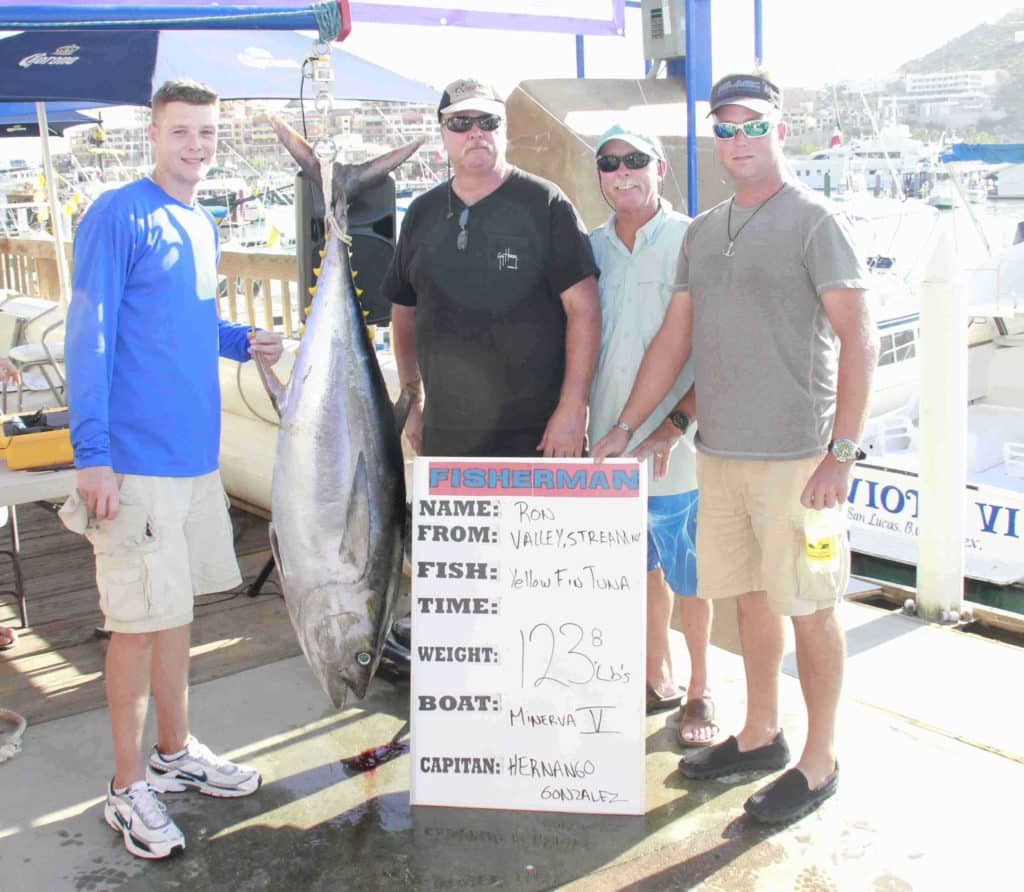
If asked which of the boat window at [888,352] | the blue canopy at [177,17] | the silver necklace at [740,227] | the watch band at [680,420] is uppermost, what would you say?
the blue canopy at [177,17]

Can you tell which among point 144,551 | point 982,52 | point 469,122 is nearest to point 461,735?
point 144,551

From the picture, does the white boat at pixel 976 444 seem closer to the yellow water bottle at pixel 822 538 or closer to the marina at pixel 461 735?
the marina at pixel 461 735

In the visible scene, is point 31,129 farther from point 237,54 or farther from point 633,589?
point 633,589

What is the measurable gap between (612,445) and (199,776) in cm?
149

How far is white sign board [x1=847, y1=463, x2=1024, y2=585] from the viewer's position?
9.06 meters

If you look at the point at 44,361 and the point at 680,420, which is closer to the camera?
the point at 680,420

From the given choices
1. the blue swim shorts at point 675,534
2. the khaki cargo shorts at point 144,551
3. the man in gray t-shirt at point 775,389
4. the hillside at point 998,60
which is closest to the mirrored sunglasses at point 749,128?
the man in gray t-shirt at point 775,389

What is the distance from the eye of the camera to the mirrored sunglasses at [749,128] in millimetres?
2602

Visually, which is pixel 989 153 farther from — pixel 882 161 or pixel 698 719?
pixel 698 719

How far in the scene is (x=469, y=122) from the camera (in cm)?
280

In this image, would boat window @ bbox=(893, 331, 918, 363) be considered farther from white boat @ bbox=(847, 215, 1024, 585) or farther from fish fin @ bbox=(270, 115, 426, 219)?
fish fin @ bbox=(270, 115, 426, 219)

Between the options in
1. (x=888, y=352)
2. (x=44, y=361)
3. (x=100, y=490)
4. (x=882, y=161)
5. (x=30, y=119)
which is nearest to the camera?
(x=100, y=490)

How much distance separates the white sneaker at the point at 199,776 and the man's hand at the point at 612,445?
135 centimetres

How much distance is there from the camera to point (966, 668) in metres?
4.12
